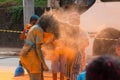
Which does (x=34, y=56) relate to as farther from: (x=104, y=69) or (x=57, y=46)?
(x=104, y=69)

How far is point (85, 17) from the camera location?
8820 millimetres

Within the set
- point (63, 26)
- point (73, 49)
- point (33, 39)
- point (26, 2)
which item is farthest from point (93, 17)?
point (26, 2)

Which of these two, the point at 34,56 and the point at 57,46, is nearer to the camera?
the point at 34,56

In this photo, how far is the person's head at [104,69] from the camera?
204 cm

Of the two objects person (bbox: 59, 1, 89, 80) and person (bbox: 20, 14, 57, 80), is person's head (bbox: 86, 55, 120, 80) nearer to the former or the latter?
person (bbox: 20, 14, 57, 80)

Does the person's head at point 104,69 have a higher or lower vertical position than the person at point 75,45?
higher

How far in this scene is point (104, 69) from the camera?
2057 mm

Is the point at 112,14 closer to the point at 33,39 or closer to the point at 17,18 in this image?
the point at 33,39

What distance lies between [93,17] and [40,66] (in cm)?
307

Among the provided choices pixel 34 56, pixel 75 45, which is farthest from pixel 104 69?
pixel 75 45

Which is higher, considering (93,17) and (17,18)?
(93,17)

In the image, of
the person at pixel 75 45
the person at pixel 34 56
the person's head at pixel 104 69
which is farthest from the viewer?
the person at pixel 75 45

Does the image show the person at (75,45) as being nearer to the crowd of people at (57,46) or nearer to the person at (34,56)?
the crowd of people at (57,46)

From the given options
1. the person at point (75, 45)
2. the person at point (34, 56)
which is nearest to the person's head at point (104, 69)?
the person at point (34, 56)
